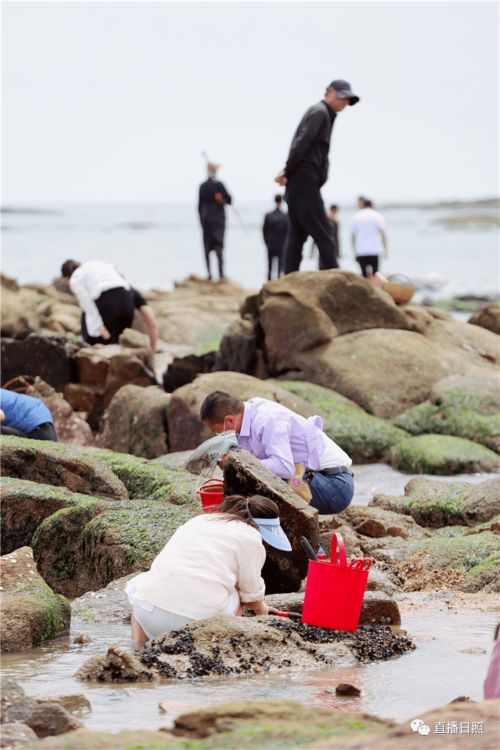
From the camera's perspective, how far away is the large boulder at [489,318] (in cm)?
1992

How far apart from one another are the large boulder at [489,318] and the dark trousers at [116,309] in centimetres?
610

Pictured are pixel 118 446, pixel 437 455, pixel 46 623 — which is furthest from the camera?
pixel 118 446

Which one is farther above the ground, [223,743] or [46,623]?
[223,743]

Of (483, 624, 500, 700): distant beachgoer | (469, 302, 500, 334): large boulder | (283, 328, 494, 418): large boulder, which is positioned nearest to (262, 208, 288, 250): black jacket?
(469, 302, 500, 334): large boulder

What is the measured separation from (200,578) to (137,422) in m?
7.76

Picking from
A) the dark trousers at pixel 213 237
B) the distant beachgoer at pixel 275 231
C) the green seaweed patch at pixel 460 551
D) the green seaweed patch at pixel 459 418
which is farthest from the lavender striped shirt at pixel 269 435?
the distant beachgoer at pixel 275 231

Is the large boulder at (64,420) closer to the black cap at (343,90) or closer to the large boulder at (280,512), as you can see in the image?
the black cap at (343,90)

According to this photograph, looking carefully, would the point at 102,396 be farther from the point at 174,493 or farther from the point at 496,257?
the point at 496,257

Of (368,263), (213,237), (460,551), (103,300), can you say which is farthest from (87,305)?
(213,237)

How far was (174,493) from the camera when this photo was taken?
30.6 feet

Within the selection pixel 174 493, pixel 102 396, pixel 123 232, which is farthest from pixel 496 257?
pixel 174 493

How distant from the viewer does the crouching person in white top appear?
6.52 meters

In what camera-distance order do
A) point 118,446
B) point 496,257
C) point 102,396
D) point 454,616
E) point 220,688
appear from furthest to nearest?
point 496,257
point 102,396
point 118,446
point 454,616
point 220,688

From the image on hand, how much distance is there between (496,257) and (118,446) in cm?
5061
